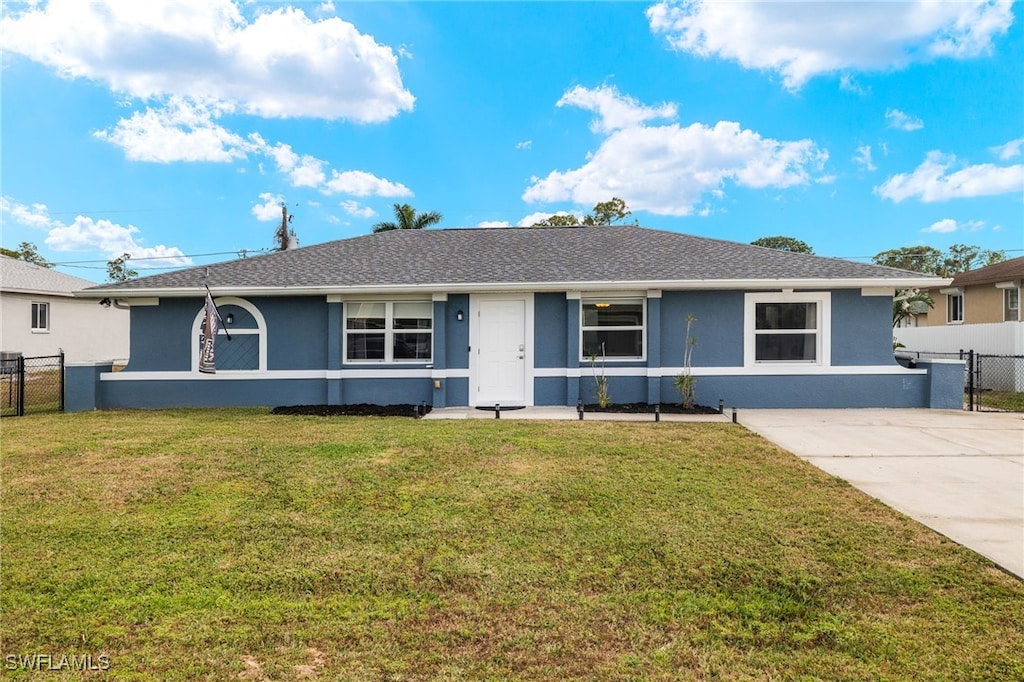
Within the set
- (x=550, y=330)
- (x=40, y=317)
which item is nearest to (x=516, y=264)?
(x=550, y=330)

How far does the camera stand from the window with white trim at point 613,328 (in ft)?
33.7

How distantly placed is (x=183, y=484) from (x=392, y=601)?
11.4ft

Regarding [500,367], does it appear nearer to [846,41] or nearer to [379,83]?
[846,41]

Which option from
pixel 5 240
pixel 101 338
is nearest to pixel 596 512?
pixel 101 338

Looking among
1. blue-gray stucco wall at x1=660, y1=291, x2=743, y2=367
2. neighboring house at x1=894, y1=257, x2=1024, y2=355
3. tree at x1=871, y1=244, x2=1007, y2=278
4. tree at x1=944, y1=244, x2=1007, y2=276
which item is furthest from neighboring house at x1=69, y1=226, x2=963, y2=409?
tree at x1=944, y1=244, x2=1007, y2=276

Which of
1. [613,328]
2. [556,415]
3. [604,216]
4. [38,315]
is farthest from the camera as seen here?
[604,216]

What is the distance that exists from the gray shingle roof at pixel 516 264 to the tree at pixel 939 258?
153 ft

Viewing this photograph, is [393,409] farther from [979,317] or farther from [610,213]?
[610,213]

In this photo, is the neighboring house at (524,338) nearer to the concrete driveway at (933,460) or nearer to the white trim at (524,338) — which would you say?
the white trim at (524,338)

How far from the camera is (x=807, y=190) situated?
23.5m

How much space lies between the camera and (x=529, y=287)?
989 cm

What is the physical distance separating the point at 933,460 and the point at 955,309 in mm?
20830

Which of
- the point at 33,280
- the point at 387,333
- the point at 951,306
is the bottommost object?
the point at 387,333

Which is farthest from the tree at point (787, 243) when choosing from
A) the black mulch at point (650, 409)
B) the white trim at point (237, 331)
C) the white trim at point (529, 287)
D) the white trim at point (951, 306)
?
the white trim at point (237, 331)
